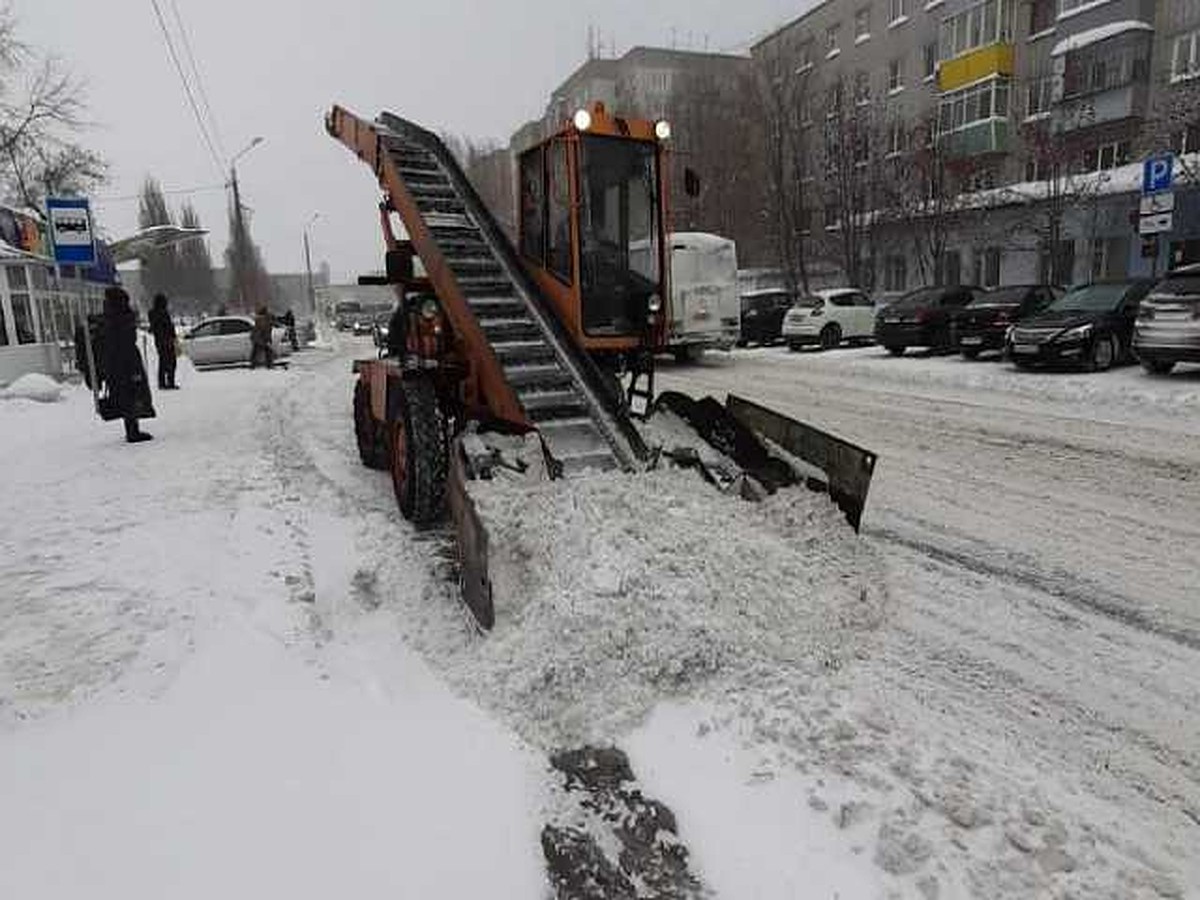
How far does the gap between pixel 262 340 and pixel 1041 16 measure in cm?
3112

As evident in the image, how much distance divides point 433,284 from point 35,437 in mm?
7634

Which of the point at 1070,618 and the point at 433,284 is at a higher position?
the point at 433,284

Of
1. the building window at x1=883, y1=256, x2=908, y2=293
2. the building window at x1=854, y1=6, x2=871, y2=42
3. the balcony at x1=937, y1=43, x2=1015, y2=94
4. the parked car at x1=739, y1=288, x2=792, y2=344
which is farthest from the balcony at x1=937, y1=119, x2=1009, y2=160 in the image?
Result: the building window at x1=854, y1=6, x2=871, y2=42

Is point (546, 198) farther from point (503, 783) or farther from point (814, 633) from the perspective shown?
point (503, 783)

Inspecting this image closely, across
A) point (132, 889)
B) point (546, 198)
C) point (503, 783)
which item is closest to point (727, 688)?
point (503, 783)

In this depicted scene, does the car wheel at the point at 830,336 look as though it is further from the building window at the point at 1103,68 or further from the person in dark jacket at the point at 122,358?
the person in dark jacket at the point at 122,358

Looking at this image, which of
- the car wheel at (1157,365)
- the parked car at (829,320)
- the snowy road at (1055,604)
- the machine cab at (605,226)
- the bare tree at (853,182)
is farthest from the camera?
the bare tree at (853,182)

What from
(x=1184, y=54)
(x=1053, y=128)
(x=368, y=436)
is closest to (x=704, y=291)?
(x=368, y=436)

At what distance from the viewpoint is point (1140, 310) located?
12305 mm

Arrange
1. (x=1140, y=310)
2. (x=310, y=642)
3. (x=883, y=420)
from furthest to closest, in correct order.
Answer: (x=1140, y=310), (x=883, y=420), (x=310, y=642)

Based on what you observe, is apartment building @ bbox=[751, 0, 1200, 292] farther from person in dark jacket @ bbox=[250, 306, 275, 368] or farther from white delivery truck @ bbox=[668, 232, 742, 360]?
person in dark jacket @ bbox=[250, 306, 275, 368]

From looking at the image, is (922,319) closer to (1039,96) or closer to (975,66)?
(1039,96)

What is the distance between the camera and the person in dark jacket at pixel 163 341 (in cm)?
1577

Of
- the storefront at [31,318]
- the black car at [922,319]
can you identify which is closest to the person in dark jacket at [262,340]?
the storefront at [31,318]
